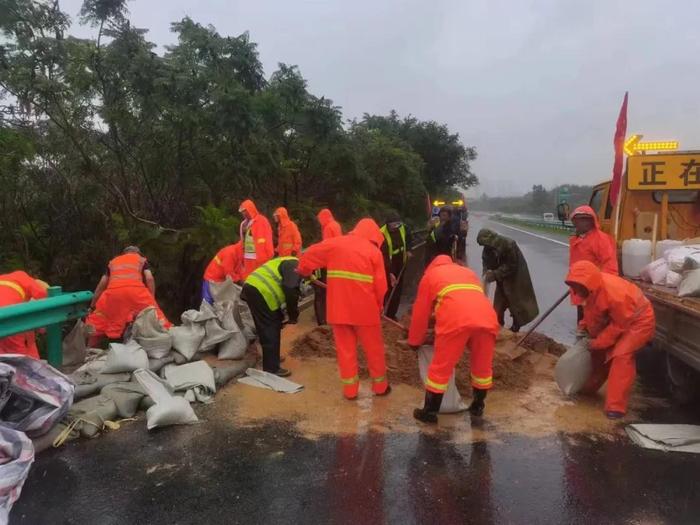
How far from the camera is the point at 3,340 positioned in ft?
13.1

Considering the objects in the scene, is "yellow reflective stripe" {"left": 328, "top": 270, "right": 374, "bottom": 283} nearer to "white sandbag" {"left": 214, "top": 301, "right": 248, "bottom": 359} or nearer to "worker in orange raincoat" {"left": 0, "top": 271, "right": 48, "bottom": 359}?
"white sandbag" {"left": 214, "top": 301, "right": 248, "bottom": 359}

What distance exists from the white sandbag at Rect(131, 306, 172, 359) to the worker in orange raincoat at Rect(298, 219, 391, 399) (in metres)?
1.57

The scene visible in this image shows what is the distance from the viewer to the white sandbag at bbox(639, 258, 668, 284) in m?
5.30

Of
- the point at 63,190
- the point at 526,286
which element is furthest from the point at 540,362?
the point at 63,190

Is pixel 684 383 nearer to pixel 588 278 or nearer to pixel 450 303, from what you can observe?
pixel 588 278

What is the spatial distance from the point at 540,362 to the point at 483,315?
2.10 m

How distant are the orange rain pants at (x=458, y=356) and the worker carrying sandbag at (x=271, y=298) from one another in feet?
5.35

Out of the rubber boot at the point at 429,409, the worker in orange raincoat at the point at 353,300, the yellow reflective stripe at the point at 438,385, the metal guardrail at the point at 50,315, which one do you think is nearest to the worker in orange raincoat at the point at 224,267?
the metal guardrail at the point at 50,315

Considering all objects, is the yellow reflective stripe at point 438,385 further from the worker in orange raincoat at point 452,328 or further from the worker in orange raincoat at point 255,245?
the worker in orange raincoat at point 255,245

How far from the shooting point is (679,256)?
496 cm

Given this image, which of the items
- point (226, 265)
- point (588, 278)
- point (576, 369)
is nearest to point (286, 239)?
point (226, 265)

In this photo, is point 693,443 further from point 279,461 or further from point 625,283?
A: point 279,461

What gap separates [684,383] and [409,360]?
2.40 metres

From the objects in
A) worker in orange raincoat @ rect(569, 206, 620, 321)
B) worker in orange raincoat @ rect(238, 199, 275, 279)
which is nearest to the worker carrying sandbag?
worker in orange raincoat @ rect(238, 199, 275, 279)
